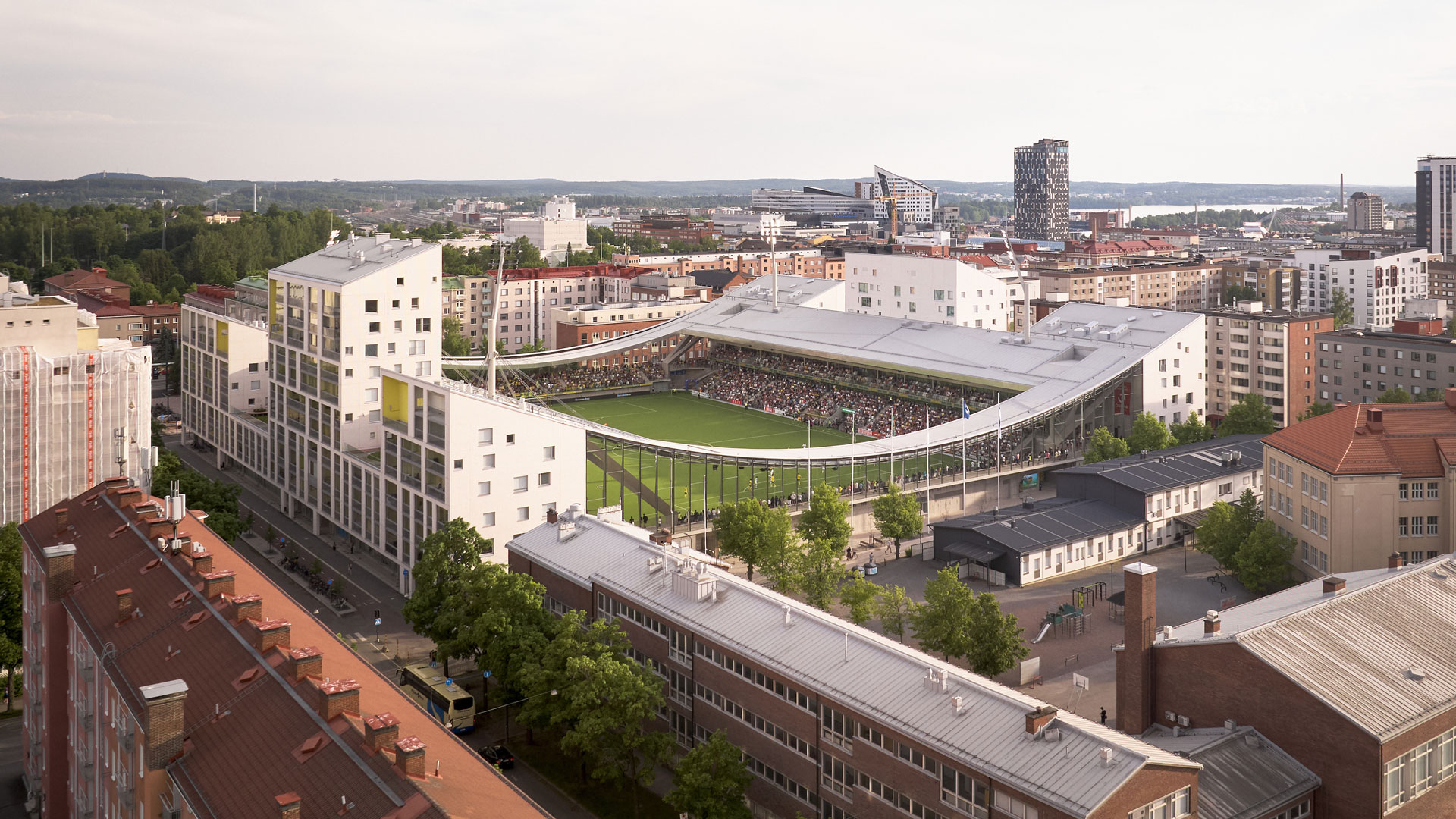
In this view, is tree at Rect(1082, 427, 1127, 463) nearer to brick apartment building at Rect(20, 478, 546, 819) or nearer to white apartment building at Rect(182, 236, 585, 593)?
→ white apartment building at Rect(182, 236, 585, 593)

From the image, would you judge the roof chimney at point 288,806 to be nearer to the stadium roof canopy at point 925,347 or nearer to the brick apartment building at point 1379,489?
the stadium roof canopy at point 925,347

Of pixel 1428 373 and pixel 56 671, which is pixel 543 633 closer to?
pixel 56 671

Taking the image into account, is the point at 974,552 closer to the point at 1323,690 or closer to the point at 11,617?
the point at 1323,690

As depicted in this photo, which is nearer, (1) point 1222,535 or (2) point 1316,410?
(1) point 1222,535

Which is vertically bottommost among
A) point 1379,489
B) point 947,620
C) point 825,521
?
point 947,620

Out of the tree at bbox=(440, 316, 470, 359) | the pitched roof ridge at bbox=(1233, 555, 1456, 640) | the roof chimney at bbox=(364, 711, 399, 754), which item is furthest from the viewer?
the tree at bbox=(440, 316, 470, 359)

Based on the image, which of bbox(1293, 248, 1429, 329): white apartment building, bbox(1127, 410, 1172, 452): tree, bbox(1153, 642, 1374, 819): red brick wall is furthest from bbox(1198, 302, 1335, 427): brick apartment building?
bbox(1153, 642, 1374, 819): red brick wall

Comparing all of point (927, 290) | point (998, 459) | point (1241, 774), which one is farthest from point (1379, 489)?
point (927, 290)
